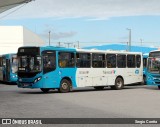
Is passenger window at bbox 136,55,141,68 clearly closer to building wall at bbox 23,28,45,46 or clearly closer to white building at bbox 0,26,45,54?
white building at bbox 0,26,45,54

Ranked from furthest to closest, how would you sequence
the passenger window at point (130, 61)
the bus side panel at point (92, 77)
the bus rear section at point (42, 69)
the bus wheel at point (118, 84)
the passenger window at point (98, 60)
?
the passenger window at point (130, 61) → the bus wheel at point (118, 84) → the passenger window at point (98, 60) → the bus side panel at point (92, 77) → the bus rear section at point (42, 69)

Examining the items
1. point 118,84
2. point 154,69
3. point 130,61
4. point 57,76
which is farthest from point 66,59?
point 154,69

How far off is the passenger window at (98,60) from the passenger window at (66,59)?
1770mm

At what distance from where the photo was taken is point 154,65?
26.5 m

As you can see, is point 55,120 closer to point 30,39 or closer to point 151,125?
point 151,125

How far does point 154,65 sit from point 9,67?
40.6 ft

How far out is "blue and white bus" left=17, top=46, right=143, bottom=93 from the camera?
874 inches

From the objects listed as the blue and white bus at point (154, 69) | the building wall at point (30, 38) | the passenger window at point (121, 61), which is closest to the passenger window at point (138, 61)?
the blue and white bus at point (154, 69)

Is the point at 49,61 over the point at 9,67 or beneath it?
over

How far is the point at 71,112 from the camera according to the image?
1296 cm

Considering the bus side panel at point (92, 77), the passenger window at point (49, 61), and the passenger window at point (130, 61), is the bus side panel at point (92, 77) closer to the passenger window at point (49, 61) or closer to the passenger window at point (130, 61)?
the passenger window at point (49, 61)

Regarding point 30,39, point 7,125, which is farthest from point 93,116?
point 30,39

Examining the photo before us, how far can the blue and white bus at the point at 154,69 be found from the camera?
1026 inches

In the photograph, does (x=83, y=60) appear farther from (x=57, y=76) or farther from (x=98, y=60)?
(x=57, y=76)
